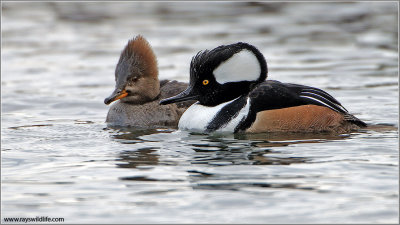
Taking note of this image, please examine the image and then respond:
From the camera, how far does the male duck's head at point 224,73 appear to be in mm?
8641

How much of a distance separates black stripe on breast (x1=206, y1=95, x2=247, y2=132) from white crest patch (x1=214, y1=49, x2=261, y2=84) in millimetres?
244

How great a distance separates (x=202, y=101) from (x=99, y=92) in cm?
392

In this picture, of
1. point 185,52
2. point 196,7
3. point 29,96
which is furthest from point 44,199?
point 196,7

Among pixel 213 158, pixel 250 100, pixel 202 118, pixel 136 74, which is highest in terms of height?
pixel 136 74

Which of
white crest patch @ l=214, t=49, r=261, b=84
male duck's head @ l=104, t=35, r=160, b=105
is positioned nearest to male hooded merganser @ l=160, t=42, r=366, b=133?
white crest patch @ l=214, t=49, r=261, b=84

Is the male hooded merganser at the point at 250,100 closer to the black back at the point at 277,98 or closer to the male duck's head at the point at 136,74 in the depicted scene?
the black back at the point at 277,98

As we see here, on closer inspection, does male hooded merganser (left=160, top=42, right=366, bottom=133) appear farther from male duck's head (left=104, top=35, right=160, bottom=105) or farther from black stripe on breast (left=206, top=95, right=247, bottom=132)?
male duck's head (left=104, top=35, right=160, bottom=105)

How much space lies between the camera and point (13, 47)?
16.5 m

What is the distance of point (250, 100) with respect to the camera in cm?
859

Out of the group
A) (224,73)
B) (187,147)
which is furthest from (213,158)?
(224,73)

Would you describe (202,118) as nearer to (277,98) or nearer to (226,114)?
Result: (226,114)

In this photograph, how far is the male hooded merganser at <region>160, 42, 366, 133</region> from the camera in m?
8.55

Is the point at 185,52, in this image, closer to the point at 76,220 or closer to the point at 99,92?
the point at 99,92

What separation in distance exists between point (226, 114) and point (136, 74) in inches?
63.1
